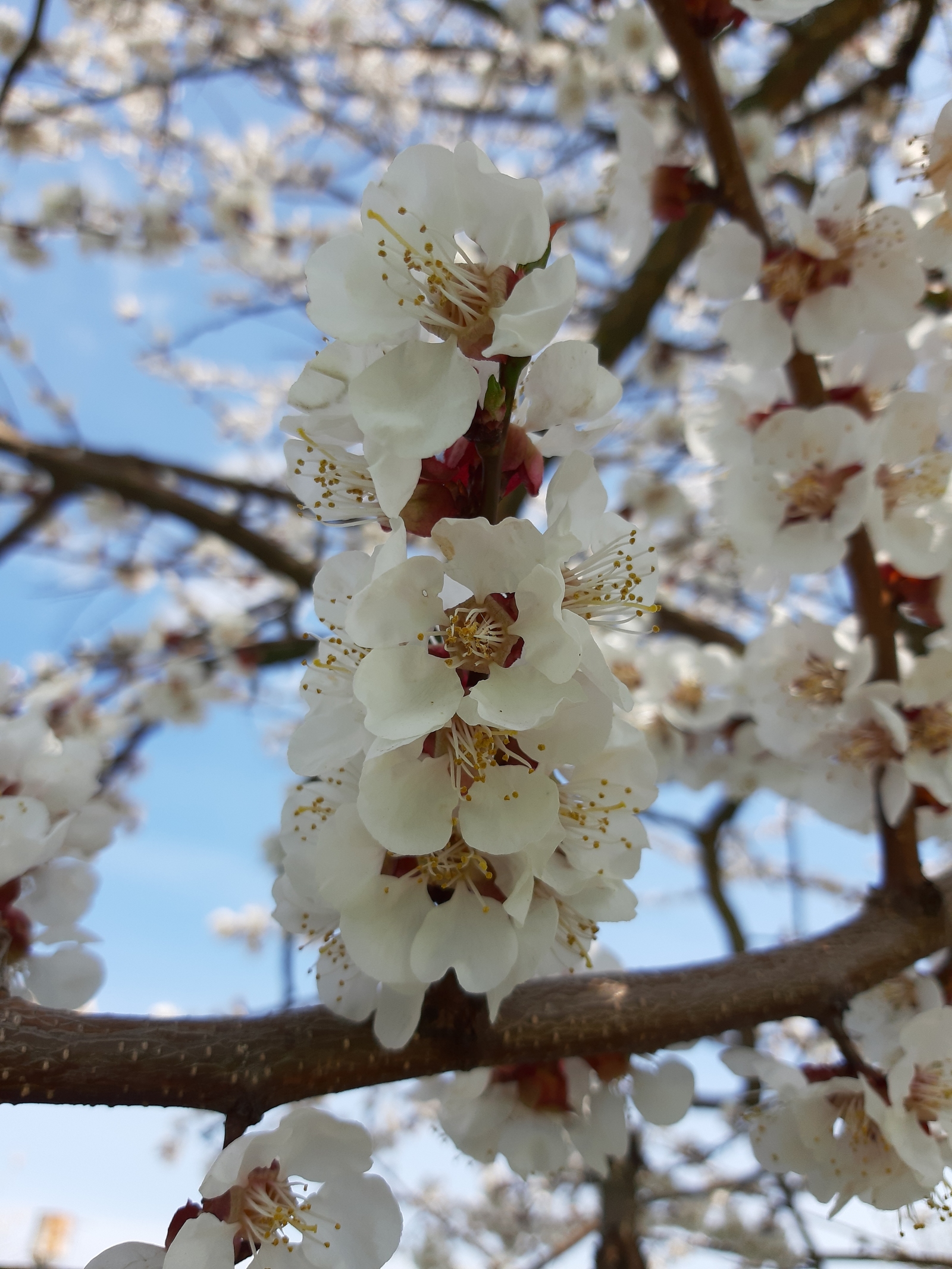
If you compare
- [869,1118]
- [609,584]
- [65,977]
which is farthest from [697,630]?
[65,977]

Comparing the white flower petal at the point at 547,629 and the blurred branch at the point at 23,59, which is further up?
the blurred branch at the point at 23,59

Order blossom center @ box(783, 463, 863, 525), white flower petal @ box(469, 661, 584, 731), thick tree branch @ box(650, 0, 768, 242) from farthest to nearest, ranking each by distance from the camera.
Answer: blossom center @ box(783, 463, 863, 525) → thick tree branch @ box(650, 0, 768, 242) → white flower petal @ box(469, 661, 584, 731)

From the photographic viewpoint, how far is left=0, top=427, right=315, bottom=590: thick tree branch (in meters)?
3.03

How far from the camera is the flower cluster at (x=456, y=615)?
750 millimetres

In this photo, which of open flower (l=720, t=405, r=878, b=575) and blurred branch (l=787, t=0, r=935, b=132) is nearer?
open flower (l=720, t=405, r=878, b=575)

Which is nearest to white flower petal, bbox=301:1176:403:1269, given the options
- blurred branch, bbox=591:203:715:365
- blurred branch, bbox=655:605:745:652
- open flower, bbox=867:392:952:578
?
open flower, bbox=867:392:952:578

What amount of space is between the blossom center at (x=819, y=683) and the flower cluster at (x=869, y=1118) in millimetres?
519

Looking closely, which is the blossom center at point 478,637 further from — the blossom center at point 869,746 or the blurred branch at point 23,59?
the blurred branch at point 23,59

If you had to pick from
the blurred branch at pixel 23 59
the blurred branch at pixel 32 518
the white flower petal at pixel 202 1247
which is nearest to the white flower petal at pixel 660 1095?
Result: the white flower petal at pixel 202 1247

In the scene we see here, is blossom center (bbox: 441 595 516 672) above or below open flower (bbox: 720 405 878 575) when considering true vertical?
below

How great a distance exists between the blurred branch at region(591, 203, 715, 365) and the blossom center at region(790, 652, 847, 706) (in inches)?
57.0

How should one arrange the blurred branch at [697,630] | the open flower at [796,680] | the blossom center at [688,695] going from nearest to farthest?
the open flower at [796,680] < the blossom center at [688,695] < the blurred branch at [697,630]

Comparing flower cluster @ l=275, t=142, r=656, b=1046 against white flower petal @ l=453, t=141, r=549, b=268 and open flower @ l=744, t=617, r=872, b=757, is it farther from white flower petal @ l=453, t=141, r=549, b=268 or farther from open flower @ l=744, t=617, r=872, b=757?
open flower @ l=744, t=617, r=872, b=757

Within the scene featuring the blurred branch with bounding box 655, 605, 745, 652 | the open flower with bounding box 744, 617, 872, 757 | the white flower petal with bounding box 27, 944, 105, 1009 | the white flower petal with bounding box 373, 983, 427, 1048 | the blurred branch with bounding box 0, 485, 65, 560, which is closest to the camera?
the white flower petal with bounding box 373, 983, 427, 1048
